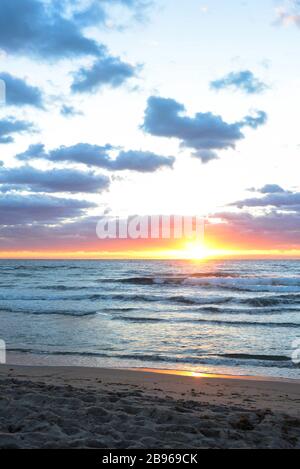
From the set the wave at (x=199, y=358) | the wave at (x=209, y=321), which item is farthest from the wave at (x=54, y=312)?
the wave at (x=199, y=358)

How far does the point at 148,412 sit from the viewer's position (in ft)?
21.0

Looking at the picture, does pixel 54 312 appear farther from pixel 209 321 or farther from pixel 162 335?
pixel 162 335

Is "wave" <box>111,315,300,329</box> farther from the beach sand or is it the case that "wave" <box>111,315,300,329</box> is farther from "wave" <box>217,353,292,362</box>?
the beach sand

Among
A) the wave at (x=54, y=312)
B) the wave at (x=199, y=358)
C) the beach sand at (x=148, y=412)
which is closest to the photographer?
the beach sand at (x=148, y=412)

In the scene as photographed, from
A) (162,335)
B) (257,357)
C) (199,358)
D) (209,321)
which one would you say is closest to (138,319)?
(209,321)

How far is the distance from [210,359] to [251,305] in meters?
15.6

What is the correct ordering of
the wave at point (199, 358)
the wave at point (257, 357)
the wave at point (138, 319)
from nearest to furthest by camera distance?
the wave at point (199, 358)
the wave at point (257, 357)
the wave at point (138, 319)

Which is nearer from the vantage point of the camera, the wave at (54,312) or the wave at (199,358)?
the wave at (199,358)

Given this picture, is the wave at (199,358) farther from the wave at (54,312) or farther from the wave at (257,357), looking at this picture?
the wave at (54,312)

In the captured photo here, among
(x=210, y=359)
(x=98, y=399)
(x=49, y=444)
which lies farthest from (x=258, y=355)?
(x=49, y=444)

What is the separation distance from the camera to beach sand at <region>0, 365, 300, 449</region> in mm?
5203

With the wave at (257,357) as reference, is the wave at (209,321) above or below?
below

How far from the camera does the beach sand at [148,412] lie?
5203mm
